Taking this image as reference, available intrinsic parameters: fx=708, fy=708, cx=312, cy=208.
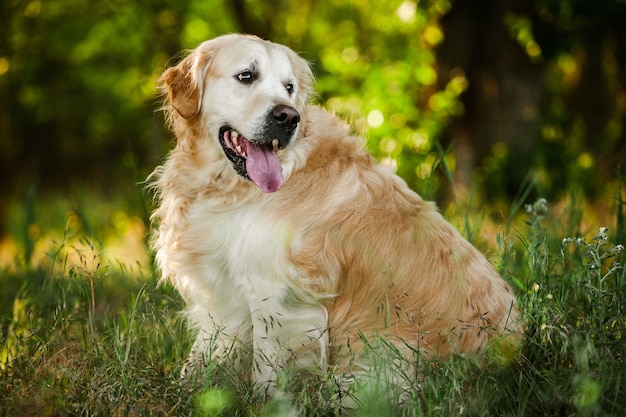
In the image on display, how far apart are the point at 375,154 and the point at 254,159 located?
2.95m

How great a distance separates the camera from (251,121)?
3.29 metres

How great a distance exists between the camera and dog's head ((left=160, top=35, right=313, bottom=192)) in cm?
326

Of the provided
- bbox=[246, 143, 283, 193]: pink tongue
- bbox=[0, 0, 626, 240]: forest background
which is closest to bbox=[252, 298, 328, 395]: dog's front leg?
bbox=[246, 143, 283, 193]: pink tongue

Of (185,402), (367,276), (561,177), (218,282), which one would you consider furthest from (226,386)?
(561,177)

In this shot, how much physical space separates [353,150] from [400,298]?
0.76 m

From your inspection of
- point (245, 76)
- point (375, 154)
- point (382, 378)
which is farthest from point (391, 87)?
point (382, 378)

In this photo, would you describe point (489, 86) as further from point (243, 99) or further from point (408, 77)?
point (243, 99)

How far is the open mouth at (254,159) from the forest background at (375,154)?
0.60 m

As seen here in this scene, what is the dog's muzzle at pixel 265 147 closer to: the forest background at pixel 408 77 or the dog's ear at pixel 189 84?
the dog's ear at pixel 189 84

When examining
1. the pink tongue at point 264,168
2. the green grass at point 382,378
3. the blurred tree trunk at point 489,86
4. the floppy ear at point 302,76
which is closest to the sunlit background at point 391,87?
the blurred tree trunk at point 489,86

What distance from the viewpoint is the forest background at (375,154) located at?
2760 millimetres

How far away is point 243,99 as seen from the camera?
3.38 m

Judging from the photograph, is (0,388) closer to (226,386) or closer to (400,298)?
(226,386)

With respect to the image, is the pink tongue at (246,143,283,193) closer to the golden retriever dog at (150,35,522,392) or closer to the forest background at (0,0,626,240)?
the golden retriever dog at (150,35,522,392)
